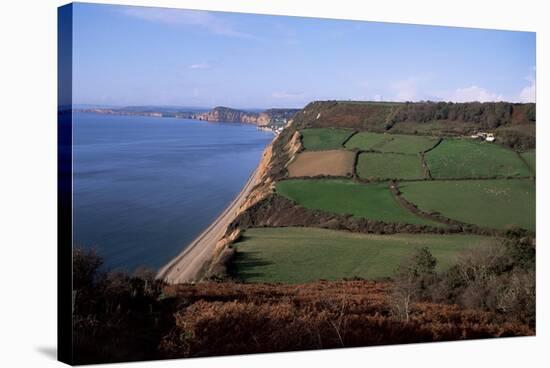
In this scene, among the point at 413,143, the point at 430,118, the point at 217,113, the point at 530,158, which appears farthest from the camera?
the point at 530,158

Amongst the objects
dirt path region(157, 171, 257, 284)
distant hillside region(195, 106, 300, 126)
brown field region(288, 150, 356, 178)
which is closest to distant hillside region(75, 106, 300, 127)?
distant hillside region(195, 106, 300, 126)

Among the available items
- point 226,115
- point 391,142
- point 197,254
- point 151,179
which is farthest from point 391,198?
point 151,179

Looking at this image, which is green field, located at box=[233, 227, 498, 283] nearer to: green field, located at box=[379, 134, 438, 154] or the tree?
the tree

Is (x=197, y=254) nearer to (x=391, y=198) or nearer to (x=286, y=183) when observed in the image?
(x=286, y=183)

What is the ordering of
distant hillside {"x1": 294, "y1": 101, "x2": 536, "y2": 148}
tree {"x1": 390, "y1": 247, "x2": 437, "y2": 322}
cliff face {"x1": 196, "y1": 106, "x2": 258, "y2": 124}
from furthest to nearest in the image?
distant hillside {"x1": 294, "y1": 101, "x2": 536, "y2": 148} < tree {"x1": 390, "y1": 247, "x2": 437, "y2": 322} < cliff face {"x1": 196, "y1": 106, "x2": 258, "y2": 124}

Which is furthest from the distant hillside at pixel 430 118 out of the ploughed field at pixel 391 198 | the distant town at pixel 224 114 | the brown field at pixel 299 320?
the brown field at pixel 299 320
